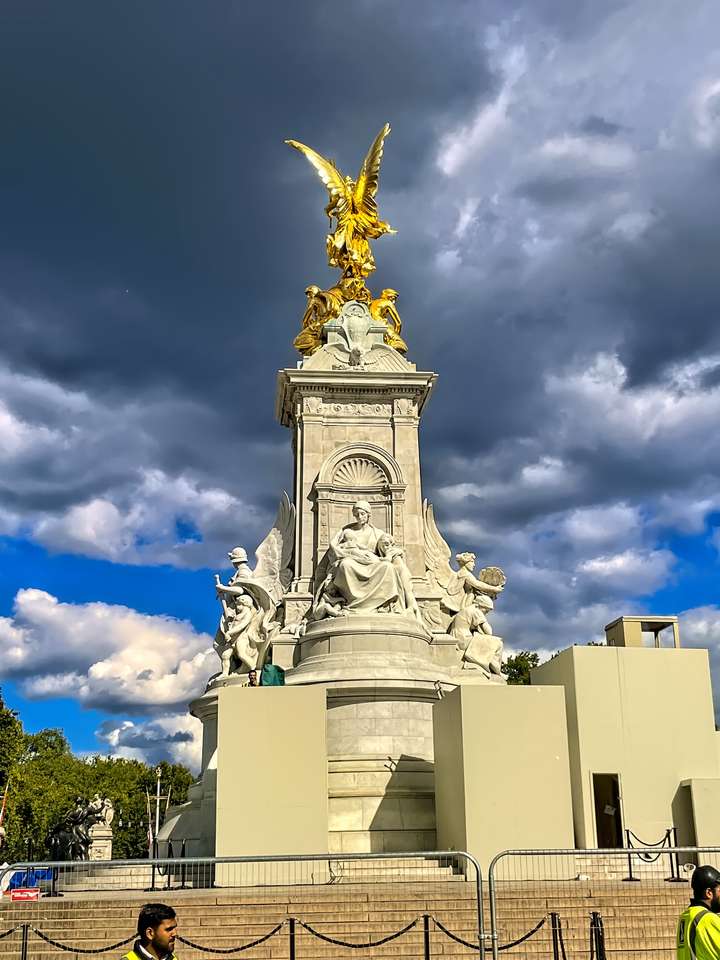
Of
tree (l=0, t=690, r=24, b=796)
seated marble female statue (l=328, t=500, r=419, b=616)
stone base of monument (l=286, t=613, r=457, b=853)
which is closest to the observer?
stone base of monument (l=286, t=613, r=457, b=853)

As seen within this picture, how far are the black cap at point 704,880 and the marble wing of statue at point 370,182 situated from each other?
101 ft

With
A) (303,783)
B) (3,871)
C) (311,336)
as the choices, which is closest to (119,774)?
(311,336)

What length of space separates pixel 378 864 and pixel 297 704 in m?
3.12

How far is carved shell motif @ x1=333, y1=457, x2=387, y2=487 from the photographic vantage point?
31.1 metres

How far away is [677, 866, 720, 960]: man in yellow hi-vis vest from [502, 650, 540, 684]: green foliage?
44.2m

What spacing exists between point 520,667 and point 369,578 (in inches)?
1060

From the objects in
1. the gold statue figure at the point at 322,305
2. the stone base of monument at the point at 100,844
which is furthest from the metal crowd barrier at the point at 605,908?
the stone base of monument at the point at 100,844

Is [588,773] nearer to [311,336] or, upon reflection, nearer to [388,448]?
[388,448]

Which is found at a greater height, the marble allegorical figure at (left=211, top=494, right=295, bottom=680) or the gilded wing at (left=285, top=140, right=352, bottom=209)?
the gilded wing at (left=285, top=140, right=352, bottom=209)

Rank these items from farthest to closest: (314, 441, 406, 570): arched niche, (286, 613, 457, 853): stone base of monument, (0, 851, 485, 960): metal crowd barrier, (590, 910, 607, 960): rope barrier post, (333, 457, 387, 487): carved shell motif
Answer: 1. (333, 457, 387, 487): carved shell motif
2. (314, 441, 406, 570): arched niche
3. (286, 613, 457, 853): stone base of monument
4. (0, 851, 485, 960): metal crowd barrier
5. (590, 910, 607, 960): rope barrier post

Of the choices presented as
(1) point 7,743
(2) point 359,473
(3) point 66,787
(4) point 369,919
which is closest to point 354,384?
(2) point 359,473

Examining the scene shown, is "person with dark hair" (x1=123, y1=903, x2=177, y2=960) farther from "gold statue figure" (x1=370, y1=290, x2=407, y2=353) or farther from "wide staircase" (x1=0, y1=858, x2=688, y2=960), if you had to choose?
"gold statue figure" (x1=370, y1=290, x2=407, y2=353)

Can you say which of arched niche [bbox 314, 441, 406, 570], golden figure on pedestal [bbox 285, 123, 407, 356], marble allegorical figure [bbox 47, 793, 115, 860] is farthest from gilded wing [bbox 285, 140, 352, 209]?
marble allegorical figure [bbox 47, 793, 115, 860]

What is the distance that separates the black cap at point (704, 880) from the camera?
20.8 feet
